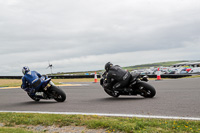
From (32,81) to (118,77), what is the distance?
3391 mm

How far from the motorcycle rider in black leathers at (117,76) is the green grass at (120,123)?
379 centimetres

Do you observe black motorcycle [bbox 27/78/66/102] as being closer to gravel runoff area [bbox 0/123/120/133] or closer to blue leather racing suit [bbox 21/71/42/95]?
blue leather racing suit [bbox 21/71/42/95]

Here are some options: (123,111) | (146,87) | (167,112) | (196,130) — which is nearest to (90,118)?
(123,111)

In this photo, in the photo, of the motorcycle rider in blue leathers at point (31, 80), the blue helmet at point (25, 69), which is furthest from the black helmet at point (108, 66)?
the blue helmet at point (25, 69)

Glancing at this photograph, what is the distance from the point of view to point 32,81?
10.3 meters

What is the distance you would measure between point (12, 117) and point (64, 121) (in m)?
1.78

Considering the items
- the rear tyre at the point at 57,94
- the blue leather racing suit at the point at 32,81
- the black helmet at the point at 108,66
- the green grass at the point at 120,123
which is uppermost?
the black helmet at the point at 108,66

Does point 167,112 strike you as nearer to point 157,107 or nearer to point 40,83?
point 157,107

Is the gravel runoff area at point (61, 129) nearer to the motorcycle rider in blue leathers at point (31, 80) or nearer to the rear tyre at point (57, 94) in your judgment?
the rear tyre at point (57, 94)

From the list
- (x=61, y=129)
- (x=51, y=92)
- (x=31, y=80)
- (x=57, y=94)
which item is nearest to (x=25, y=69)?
(x=31, y=80)

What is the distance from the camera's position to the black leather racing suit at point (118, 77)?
32.6ft

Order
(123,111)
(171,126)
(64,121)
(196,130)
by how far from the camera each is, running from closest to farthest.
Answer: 1. (196,130)
2. (171,126)
3. (64,121)
4. (123,111)

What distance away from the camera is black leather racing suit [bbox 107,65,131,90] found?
32.6ft

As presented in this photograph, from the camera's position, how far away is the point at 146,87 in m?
9.56
